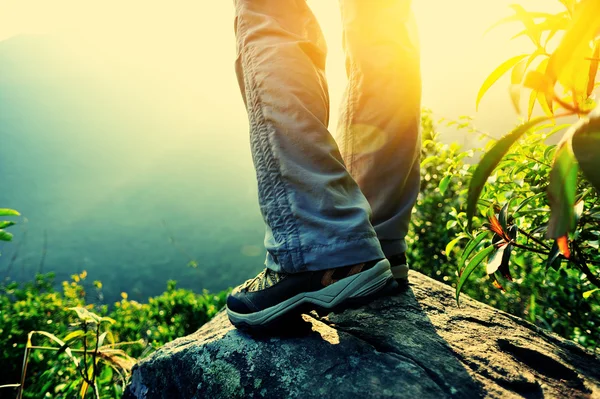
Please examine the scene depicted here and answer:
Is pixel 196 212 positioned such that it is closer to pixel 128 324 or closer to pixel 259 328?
pixel 128 324

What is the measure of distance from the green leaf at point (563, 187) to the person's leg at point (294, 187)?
1.73ft

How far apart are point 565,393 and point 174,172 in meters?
18.6

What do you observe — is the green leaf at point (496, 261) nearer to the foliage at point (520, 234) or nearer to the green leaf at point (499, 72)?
the foliage at point (520, 234)

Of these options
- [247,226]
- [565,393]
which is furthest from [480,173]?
[247,226]

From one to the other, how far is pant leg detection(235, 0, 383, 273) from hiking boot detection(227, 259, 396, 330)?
3 centimetres

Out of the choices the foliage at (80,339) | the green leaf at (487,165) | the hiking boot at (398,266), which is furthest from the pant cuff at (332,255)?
the foliage at (80,339)

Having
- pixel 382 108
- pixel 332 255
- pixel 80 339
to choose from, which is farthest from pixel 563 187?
pixel 80 339

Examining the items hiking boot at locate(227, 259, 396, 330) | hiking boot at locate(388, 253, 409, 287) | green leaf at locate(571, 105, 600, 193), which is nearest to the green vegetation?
green leaf at locate(571, 105, 600, 193)

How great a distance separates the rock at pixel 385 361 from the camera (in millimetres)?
795

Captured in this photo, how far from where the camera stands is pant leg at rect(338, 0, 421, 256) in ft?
3.92

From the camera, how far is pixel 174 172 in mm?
17984

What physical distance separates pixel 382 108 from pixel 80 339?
5.43 ft

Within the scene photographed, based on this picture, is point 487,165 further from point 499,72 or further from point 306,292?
point 306,292

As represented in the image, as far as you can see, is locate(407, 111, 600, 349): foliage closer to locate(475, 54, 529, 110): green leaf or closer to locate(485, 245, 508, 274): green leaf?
locate(485, 245, 508, 274): green leaf
